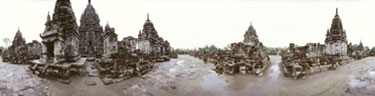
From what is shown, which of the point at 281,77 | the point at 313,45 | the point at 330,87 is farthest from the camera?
the point at 313,45

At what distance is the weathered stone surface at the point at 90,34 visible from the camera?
1777 cm

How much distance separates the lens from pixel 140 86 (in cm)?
856

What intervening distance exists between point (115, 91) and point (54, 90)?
231 cm

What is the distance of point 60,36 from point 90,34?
8.80 meters

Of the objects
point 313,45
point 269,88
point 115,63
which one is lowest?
point 269,88

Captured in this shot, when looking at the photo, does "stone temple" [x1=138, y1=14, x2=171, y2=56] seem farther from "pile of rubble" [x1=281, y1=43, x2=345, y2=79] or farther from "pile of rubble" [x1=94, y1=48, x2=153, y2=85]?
"pile of rubble" [x1=281, y1=43, x2=345, y2=79]

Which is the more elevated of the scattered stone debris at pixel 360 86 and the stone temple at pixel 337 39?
the stone temple at pixel 337 39

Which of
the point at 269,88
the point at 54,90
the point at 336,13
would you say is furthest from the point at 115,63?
the point at 336,13

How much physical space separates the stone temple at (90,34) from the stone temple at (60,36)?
24.2 feet

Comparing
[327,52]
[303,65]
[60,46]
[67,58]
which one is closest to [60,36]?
[60,46]

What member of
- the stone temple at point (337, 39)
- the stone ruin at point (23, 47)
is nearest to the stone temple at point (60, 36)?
the stone ruin at point (23, 47)

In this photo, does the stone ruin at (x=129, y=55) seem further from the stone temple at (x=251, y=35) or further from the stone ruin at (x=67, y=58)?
the stone temple at (x=251, y=35)

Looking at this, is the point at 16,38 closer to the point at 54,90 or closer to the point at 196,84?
the point at 54,90

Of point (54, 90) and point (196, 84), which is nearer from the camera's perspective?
point (54, 90)
